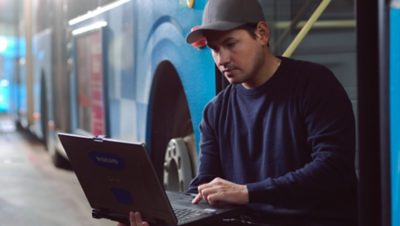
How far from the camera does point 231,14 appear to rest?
232 cm

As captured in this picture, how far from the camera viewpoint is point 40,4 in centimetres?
902

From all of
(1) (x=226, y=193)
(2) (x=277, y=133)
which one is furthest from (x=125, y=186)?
(2) (x=277, y=133)

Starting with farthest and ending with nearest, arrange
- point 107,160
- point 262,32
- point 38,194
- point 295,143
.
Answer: point 38,194, point 262,32, point 295,143, point 107,160

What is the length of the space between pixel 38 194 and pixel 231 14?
504cm

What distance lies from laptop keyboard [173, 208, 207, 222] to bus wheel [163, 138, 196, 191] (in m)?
1.65

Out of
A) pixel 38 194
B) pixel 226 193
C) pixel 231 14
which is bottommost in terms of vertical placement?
pixel 38 194

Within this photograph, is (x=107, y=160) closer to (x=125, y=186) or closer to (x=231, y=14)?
(x=125, y=186)

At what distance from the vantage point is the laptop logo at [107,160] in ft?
7.00

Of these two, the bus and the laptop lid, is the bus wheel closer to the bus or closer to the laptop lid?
the bus

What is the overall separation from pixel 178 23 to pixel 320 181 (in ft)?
5.53

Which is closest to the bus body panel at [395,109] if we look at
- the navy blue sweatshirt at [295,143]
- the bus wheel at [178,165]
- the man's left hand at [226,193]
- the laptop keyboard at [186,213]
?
the navy blue sweatshirt at [295,143]

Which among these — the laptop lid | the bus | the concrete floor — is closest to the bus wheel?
the bus

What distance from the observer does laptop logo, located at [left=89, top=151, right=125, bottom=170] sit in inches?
84.0

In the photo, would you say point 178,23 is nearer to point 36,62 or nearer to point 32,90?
point 36,62
